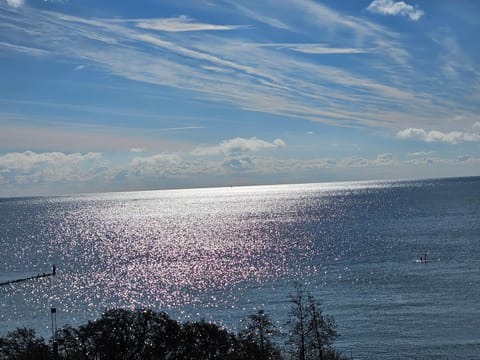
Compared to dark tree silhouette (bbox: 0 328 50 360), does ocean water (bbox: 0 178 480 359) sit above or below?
below

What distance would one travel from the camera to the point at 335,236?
181 meters

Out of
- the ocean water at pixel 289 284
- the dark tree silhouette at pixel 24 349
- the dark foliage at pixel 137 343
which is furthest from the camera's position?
the ocean water at pixel 289 284

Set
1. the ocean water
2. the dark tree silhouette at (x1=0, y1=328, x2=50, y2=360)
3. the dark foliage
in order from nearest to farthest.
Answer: the dark tree silhouette at (x1=0, y1=328, x2=50, y2=360)
the dark foliage
the ocean water

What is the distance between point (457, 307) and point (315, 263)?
4991 cm

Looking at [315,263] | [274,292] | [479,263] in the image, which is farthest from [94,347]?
[479,263]

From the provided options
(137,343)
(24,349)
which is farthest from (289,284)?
(24,349)

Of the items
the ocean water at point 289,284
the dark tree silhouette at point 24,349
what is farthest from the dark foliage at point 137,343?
the ocean water at point 289,284

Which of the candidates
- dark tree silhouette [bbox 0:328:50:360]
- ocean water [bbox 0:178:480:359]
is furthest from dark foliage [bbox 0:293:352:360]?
ocean water [bbox 0:178:480:359]

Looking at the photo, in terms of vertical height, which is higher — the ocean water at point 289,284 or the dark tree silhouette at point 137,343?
the dark tree silhouette at point 137,343

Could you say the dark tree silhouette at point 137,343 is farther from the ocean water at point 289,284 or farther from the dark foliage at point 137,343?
the ocean water at point 289,284

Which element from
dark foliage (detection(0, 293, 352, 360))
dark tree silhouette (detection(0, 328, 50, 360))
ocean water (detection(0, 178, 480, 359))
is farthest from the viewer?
ocean water (detection(0, 178, 480, 359))

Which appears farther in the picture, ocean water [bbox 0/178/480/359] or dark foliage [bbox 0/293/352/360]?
ocean water [bbox 0/178/480/359]

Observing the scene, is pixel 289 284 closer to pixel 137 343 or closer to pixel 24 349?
pixel 137 343

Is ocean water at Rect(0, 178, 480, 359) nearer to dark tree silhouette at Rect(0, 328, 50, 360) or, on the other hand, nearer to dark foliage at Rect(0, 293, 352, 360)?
dark foliage at Rect(0, 293, 352, 360)
